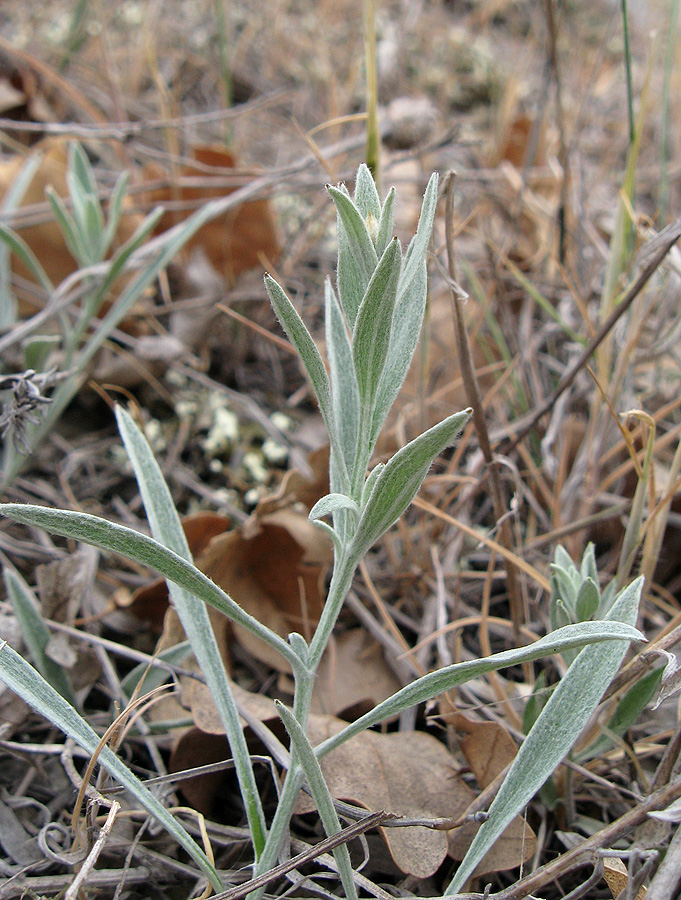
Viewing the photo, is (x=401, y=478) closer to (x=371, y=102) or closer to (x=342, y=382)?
(x=342, y=382)

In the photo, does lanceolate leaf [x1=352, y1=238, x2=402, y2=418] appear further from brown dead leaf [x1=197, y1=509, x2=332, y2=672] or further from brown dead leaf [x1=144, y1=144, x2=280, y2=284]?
brown dead leaf [x1=144, y1=144, x2=280, y2=284]

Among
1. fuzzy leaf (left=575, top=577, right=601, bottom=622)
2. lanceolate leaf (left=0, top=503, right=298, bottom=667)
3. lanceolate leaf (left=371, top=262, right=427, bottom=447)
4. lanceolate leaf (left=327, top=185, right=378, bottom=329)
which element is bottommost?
fuzzy leaf (left=575, top=577, right=601, bottom=622)

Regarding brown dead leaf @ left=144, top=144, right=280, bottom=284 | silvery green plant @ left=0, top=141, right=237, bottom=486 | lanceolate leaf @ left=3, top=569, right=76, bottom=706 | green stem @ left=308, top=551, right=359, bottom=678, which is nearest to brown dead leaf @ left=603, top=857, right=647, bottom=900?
→ green stem @ left=308, top=551, right=359, bottom=678

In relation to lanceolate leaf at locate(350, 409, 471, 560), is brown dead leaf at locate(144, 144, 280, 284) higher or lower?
higher

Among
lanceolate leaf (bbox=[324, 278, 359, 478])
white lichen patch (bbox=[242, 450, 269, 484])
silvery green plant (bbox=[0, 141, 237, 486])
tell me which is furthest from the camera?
white lichen patch (bbox=[242, 450, 269, 484])

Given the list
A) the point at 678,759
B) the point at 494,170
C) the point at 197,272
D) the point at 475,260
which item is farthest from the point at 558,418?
the point at 494,170

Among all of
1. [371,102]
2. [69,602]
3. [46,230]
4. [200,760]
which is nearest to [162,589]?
[69,602]
